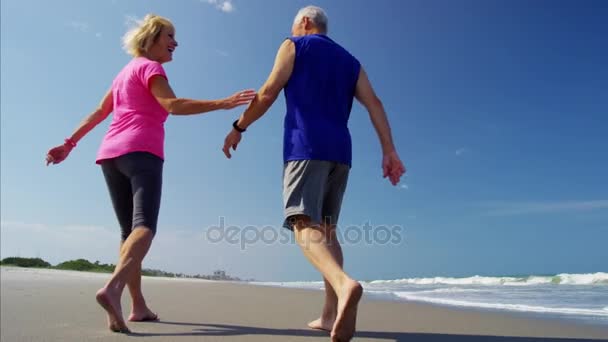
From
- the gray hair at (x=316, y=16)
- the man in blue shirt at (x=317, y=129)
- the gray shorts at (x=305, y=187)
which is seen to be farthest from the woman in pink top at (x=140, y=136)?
the gray hair at (x=316, y=16)

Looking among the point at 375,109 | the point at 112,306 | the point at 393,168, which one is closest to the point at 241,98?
the point at 375,109

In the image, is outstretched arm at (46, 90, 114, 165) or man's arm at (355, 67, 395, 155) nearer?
man's arm at (355, 67, 395, 155)

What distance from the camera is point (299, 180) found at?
89.6 inches

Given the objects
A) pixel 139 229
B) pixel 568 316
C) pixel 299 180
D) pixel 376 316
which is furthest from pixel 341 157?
pixel 568 316

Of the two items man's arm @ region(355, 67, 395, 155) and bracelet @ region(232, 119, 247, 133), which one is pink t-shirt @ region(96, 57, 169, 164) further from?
man's arm @ region(355, 67, 395, 155)

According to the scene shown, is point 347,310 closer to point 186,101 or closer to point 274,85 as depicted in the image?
point 274,85

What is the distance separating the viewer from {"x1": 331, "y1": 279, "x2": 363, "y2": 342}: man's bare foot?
5.99 feet

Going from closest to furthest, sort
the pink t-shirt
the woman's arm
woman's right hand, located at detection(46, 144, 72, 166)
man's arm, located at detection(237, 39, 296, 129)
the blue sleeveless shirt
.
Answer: the blue sleeveless shirt, man's arm, located at detection(237, 39, 296, 129), the woman's arm, the pink t-shirt, woman's right hand, located at detection(46, 144, 72, 166)

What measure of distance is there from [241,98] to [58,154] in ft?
5.38

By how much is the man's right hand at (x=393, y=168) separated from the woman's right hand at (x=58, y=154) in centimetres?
240

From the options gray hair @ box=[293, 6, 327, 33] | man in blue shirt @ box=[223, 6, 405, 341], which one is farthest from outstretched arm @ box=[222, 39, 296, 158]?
gray hair @ box=[293, 6, 327, 33]

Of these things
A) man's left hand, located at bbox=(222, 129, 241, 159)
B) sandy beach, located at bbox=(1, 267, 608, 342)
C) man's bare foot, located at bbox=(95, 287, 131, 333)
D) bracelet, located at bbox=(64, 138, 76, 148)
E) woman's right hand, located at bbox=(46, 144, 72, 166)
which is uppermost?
man's left hand, located at bbox=(222, 129, 241, 159)

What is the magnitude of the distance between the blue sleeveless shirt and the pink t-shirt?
0.94 meters

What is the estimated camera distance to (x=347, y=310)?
184 cm
